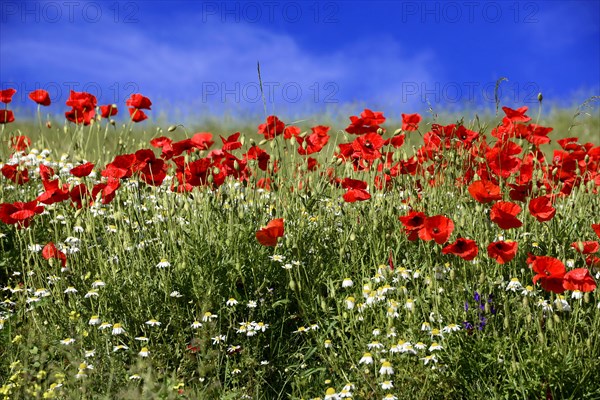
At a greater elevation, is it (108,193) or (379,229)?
(108,193)

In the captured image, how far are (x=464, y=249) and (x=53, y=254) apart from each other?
2.32m

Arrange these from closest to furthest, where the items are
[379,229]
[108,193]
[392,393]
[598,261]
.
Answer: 1. [392,393]
2. [598,261]
3. [108,193]
4. [379,229]

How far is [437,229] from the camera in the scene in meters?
3.19

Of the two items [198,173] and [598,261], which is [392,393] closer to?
[598,261]

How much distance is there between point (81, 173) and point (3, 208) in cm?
47

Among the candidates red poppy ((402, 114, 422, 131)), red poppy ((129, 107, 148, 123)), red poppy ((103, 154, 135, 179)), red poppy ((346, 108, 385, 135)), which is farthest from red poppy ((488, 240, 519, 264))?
red poppy ((129, 107, 148, 123))

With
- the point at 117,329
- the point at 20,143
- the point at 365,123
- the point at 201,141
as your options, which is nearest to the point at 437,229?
the point at 365,123

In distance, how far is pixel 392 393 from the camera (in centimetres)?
321

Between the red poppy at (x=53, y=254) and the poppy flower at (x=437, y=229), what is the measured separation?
2.13 metres

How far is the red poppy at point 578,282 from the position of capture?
→ 2984 millimetres

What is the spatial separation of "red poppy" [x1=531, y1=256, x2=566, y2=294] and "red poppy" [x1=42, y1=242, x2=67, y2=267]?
8.59ft

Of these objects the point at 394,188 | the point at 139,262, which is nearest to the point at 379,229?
the point at 394,188

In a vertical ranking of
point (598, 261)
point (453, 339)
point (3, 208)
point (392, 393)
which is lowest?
point (392, 393)

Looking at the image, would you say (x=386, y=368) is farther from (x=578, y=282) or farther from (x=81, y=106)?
(x=81, y=106)
